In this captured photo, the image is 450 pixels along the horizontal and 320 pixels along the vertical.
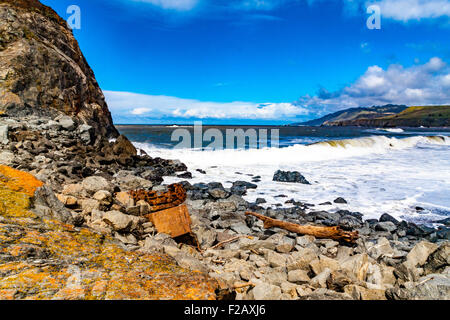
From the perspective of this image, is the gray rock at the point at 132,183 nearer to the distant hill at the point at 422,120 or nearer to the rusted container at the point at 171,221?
the rusted container at the point at 171,221

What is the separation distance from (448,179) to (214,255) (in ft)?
55.3

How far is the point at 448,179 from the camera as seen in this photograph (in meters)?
15.2

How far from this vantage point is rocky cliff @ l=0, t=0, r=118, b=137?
17.3 metres

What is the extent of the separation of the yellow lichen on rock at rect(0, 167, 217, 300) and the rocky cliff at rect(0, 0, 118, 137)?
676 inches

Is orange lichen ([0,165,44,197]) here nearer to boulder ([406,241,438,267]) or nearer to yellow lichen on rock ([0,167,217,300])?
yellow lichen on rock ([0,167,217,300])

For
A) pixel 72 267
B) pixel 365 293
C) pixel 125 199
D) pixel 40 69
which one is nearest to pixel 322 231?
pixel 365 293

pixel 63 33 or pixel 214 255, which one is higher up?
pixel 63 33

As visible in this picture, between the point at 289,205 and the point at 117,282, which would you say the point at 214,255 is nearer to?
the point at 117,282

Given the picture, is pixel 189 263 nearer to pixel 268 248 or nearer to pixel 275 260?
pixel 275 260

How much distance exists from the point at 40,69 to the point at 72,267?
72.6 feet

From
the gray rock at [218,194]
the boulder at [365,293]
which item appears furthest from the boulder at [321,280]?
the gray rock at [218,194]

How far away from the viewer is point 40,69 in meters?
19.2
